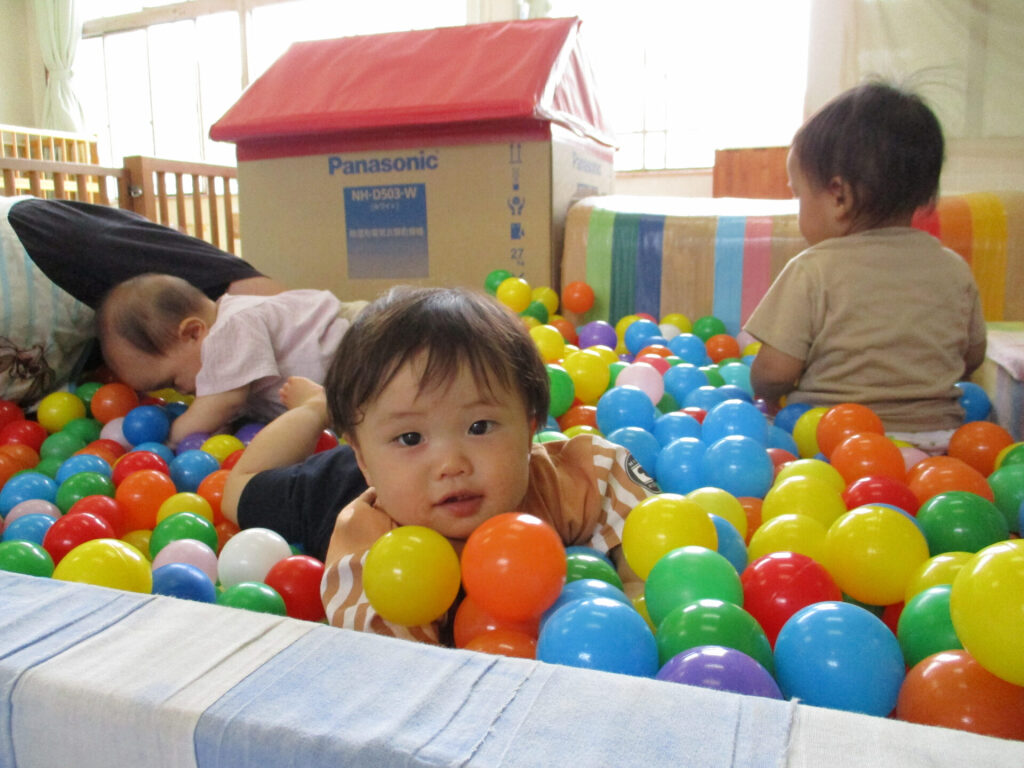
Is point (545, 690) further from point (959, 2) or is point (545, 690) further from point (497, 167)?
point (959, 2)

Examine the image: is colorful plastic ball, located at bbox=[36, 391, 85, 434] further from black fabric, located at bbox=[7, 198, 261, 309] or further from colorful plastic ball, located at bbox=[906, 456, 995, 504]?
colorful plastic ball, located at bbox=[906, 456, 995, 504]

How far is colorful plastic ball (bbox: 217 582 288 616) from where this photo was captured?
742 millimetres

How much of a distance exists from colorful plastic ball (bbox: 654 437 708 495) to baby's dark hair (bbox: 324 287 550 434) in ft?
1.16

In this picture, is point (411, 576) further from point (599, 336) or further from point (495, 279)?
point (495, 279)

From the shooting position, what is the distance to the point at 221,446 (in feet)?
4.40

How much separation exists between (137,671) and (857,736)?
0.37 metres

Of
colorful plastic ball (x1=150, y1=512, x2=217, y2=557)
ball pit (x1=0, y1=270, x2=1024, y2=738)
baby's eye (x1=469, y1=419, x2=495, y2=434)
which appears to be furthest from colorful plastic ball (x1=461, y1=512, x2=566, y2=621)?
colorful plastic ball (x1=150, y1=512, x2=217, y2=557)

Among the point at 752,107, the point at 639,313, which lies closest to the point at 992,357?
the point at 639,313

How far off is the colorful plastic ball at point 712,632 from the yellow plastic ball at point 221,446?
0.93 meters

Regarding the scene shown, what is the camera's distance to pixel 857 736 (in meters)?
0.37

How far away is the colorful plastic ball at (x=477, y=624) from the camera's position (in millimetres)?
677

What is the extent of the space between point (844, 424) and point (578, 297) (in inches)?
40.3

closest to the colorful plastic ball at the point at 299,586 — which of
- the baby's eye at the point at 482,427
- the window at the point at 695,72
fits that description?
the baby's eye at the point at 482,427

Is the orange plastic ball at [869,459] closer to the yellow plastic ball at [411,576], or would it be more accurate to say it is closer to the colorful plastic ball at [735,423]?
the colorful plastic ball at [735,423]
